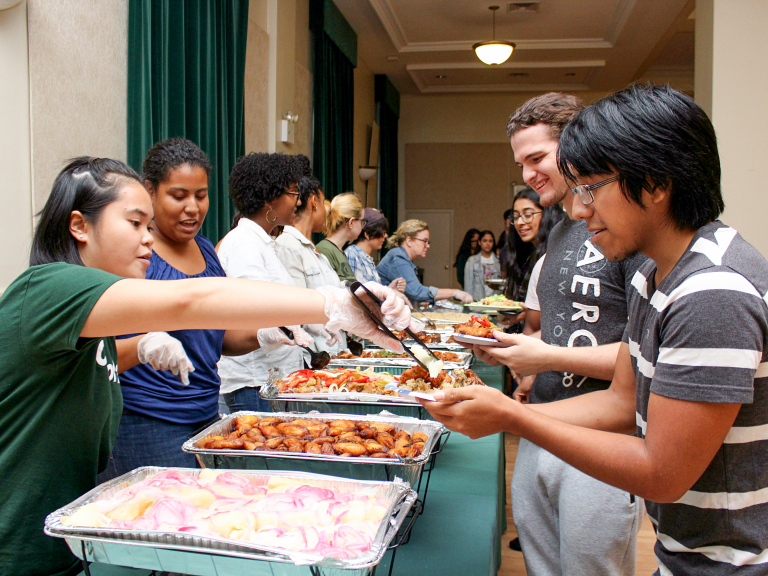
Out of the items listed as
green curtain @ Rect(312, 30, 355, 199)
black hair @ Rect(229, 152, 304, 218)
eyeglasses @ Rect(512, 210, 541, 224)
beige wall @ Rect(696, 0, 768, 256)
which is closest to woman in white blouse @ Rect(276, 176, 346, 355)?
black hair @ Rect(229, 152, 304, 218)

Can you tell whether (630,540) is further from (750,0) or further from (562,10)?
(562,10)

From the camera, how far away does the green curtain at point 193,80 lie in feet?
8.72

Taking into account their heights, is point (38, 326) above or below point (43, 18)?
below

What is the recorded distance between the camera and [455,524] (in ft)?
3.80

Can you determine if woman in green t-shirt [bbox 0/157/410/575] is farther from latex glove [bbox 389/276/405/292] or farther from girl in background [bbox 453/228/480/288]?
girl in background [bbox 453/228/480/288]

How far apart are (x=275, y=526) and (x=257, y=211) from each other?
5.16ft

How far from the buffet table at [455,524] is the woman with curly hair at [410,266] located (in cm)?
306

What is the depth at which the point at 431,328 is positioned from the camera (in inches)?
124

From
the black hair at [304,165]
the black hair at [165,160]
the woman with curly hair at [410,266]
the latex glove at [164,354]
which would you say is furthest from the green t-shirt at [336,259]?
the latex glove at [164,354]

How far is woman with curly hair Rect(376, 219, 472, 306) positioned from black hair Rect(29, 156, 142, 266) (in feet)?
11.9

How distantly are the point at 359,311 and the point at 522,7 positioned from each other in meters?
5.73

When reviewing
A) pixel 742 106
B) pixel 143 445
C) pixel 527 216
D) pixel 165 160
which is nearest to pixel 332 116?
pixel 527 216

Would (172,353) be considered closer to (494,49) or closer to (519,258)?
(519,258)

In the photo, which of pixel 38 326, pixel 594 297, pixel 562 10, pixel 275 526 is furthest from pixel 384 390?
pixel 562 10
